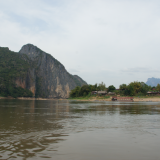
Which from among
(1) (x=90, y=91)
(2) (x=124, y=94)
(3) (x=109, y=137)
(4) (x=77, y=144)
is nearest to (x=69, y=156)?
(4) (x=77, y=144)

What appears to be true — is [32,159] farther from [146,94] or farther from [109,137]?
[146,94]

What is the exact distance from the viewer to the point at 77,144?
8.49 m

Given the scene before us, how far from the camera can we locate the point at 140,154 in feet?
23.4

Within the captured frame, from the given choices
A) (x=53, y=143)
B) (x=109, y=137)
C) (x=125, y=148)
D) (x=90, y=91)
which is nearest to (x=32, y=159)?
(x=53, y=143)

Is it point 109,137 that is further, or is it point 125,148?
point 109,137

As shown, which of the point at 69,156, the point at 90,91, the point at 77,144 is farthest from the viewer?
the point at 90,91

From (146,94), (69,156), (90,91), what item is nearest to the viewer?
(69,156)

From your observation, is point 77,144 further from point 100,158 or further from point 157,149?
point 157,149

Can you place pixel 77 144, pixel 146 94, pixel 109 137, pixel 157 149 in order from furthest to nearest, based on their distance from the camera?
pixel 146 94 → pixel 109 137 → pixel 77 144 → pixel 157 149

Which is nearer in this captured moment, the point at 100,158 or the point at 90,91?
the point at 100,158

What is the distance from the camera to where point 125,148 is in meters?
7.90

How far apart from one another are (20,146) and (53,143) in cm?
152

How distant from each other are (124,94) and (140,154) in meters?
99.0

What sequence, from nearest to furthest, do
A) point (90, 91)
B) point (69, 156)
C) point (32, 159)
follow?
point (32, 159)
point (69, 156)
point (90, 91)
